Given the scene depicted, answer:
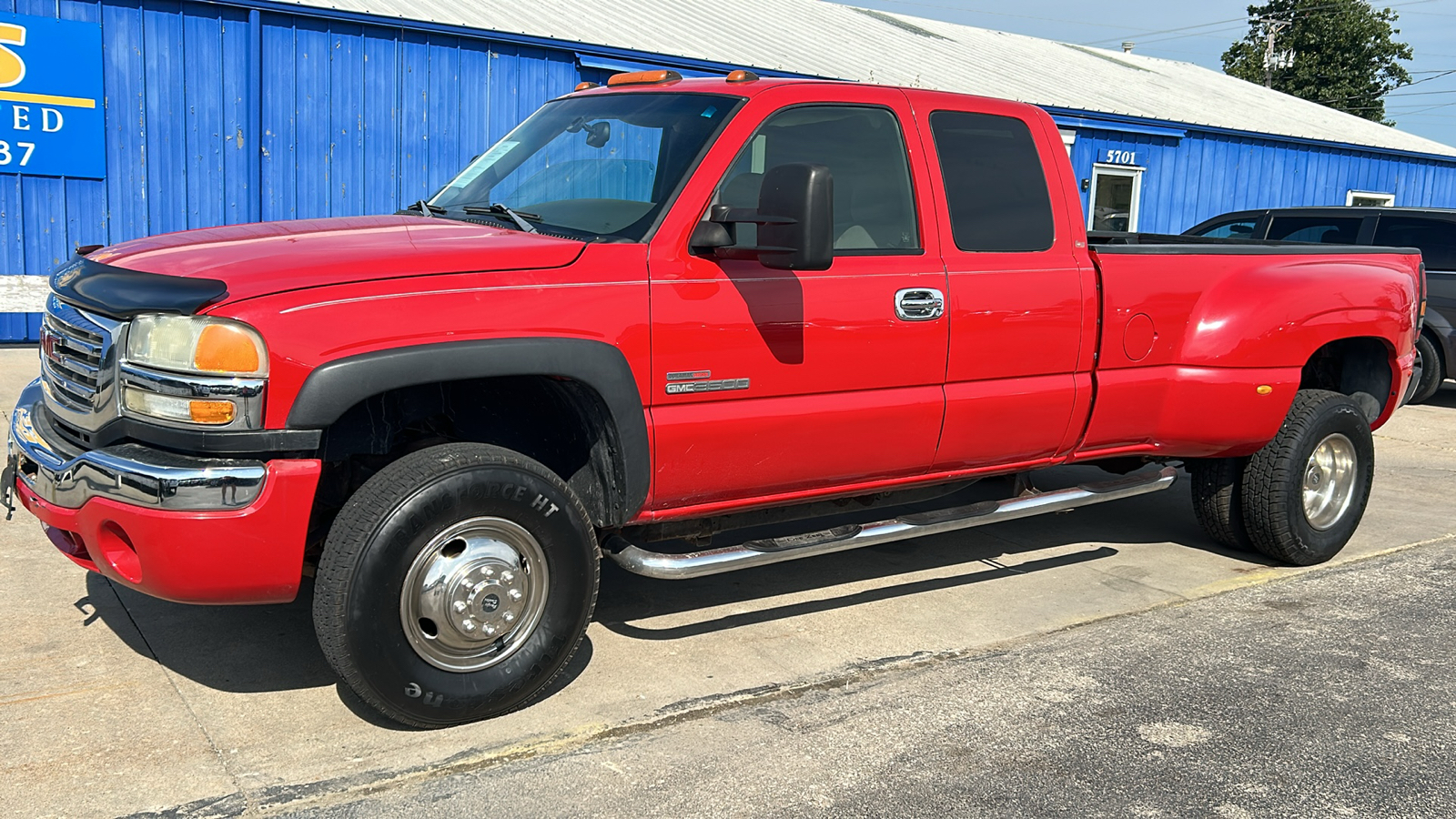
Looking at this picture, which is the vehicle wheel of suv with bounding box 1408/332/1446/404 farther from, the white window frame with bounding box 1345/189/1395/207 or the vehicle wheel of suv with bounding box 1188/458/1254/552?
the white window frame with bounding box 1345/189/1395/207

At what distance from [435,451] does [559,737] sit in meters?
0.94

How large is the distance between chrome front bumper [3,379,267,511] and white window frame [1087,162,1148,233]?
49.7ft

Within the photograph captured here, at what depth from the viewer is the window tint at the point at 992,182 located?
464 cm

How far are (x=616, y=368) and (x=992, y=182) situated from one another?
1909mm

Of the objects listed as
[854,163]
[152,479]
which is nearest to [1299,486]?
[854,163]

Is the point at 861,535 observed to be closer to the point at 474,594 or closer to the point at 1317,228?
the point at 474,594

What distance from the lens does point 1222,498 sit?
5.86m

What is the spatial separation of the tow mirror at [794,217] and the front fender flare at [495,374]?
580 millimetres

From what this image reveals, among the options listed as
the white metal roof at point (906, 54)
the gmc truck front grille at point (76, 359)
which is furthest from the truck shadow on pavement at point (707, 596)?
the white metal roof at point (906, 54)

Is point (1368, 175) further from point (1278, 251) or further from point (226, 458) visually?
point (226, 458)

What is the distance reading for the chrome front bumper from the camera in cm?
321

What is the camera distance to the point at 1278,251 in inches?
217

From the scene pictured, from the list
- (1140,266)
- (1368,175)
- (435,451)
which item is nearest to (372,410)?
(435,451)

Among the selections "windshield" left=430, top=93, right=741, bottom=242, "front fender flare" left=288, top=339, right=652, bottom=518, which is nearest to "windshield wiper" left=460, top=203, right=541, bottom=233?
"windshield" left=430, top=93, right=741, bottom=242
